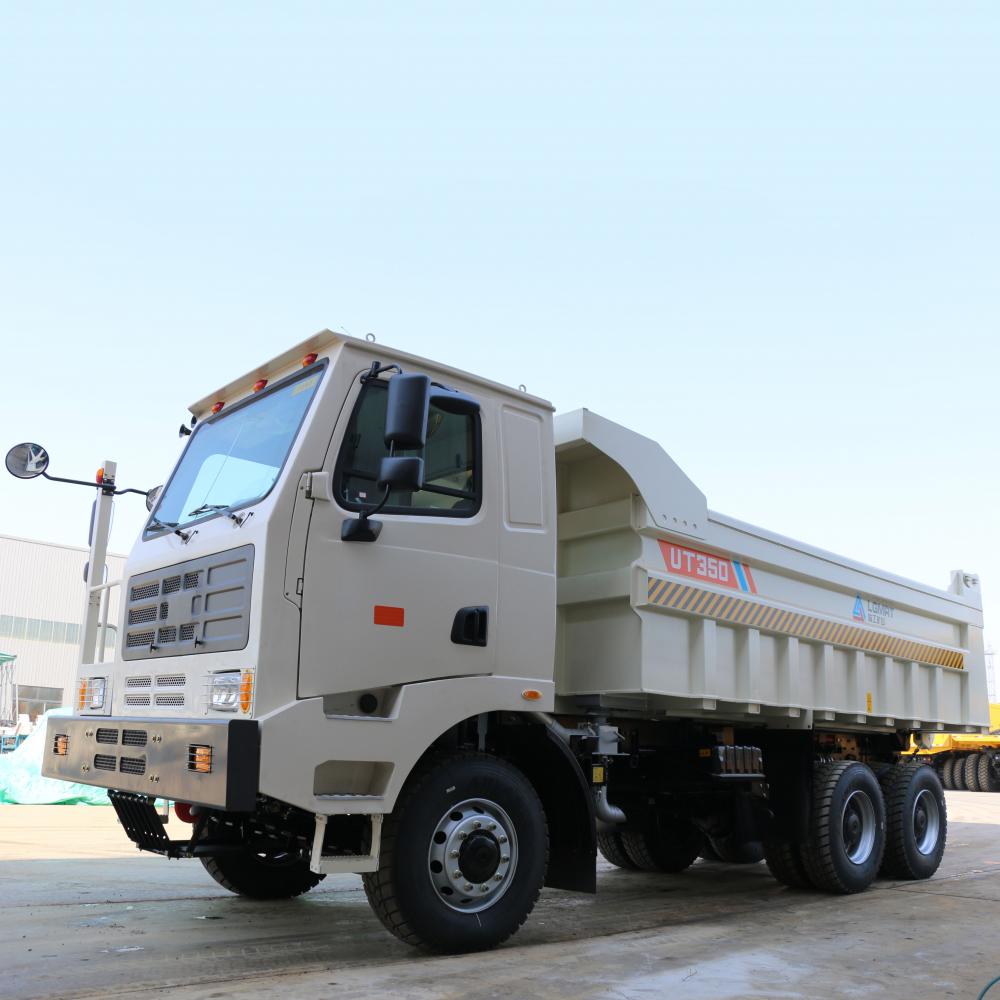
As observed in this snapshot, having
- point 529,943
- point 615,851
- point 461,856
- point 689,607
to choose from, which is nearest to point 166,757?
point 461,856

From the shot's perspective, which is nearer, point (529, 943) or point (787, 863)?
point (529, 943)

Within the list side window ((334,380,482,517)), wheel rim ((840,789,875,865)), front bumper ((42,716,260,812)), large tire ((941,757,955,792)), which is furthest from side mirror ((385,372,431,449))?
large tire ((941,757,955,792))

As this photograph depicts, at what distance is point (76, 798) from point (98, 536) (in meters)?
12.2

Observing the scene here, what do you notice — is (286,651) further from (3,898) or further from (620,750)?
(3,898)

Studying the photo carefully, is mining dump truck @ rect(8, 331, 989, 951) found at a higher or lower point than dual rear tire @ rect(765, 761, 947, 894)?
higher

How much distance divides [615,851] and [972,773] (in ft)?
73.6

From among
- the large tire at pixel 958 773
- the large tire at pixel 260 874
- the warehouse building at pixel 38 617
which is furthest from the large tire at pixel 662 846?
the warehouse building at pixel 38 617

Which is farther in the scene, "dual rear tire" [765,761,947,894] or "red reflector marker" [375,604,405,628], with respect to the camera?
"dual rear tire" [765,761,947,894]

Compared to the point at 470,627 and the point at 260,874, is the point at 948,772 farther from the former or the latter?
the point at 470,627

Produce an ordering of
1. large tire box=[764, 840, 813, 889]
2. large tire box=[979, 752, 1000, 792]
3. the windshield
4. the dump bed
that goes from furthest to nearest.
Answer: large tire box=[979, 752, 1000, 792] < large tire box=[764, 840, 813, 889] < the dump bed < the windshield

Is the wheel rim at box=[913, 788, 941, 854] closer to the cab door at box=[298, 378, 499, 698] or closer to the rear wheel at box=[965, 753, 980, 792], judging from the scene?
the cab door at box=[298, 378, 499, 698]

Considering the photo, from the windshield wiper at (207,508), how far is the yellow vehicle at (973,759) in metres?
25.8

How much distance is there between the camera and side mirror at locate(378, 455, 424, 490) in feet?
15.9

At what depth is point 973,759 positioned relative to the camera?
1104 inches
